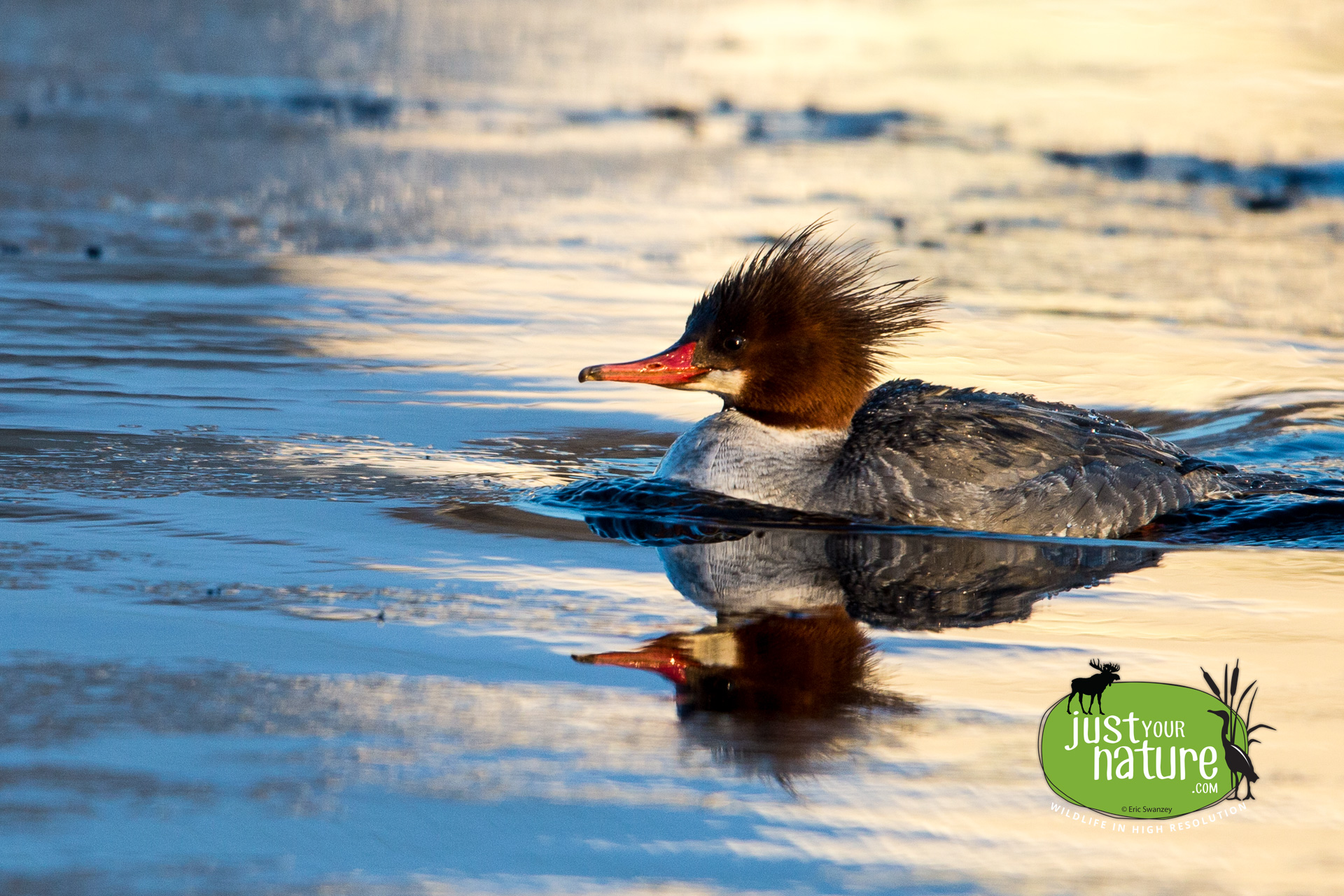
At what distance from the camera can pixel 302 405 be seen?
784 cm

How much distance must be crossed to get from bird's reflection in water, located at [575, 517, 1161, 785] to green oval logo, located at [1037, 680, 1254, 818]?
46 cm

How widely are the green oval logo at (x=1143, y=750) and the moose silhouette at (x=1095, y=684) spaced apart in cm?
1

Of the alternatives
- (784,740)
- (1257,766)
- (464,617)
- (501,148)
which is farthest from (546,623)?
(501,148)

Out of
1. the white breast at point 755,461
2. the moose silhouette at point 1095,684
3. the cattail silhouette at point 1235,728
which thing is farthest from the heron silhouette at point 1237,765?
the white breast at point 755,461

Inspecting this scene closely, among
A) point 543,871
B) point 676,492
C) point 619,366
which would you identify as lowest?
point 543,871

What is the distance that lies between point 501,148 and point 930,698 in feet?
39.9

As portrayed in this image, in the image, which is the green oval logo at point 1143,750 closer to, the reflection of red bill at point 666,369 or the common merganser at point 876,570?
the common merganser at point 876,570

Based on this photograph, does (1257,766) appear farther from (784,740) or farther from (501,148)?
(501,148)

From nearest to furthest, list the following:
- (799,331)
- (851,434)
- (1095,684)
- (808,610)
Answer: (1095,684), (808,610), (799,331), (851,434)

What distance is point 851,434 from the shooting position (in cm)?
684

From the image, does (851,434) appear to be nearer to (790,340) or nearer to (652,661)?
(790,340)

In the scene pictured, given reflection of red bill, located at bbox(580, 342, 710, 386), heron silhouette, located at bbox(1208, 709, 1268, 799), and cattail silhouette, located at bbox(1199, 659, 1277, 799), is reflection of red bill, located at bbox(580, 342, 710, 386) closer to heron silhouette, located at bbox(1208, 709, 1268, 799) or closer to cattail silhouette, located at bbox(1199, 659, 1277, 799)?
cattail silhouette, located at bbox(1199, 659, 1277, 799)

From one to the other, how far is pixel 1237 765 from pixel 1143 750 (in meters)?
0.25

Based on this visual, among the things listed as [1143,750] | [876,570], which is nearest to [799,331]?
[876,570]
